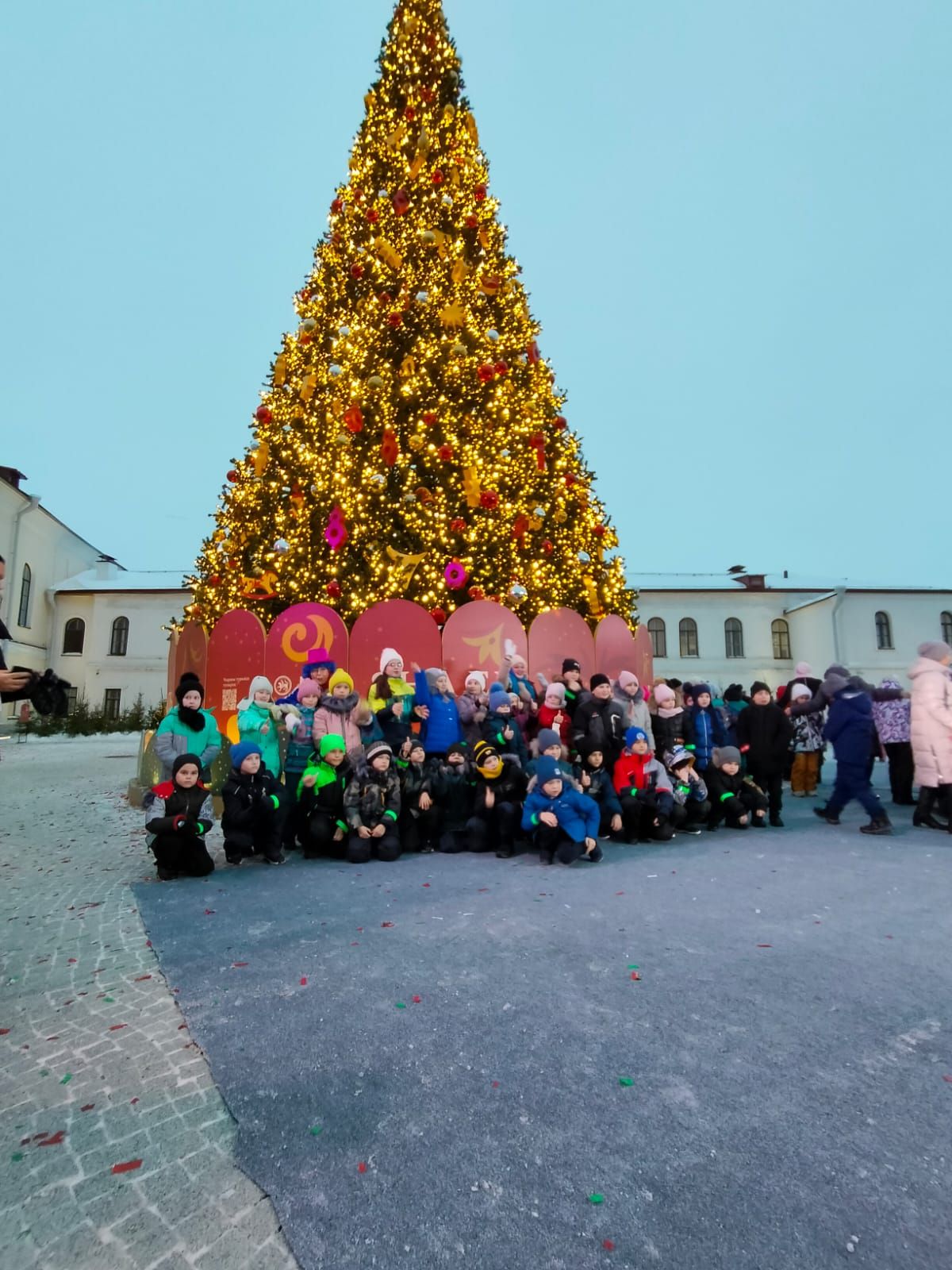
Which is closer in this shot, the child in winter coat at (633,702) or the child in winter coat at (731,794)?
the child in winter coat at (731,794)

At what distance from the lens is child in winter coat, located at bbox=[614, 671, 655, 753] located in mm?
7477

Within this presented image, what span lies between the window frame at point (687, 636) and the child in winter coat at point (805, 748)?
25.7 meters

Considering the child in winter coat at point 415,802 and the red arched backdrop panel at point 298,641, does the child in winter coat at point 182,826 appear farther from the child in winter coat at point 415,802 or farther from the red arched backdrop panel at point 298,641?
the red arched backdrop panel at point 298,641

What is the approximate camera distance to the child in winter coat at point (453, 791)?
6359 mm

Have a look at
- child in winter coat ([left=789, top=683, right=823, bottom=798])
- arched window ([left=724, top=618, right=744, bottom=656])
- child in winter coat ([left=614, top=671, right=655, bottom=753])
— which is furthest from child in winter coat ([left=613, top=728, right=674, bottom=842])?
arched window ([left=724, top=618, right=744, bottom=656])

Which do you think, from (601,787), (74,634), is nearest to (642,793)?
(601,787)

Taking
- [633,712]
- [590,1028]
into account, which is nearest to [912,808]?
[633,712]

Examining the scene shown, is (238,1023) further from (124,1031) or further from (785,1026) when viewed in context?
(785,1026)

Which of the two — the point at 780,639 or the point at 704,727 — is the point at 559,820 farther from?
the point at 780,639

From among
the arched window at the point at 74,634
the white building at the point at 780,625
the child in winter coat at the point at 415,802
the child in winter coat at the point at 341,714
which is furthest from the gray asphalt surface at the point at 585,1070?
the arched window at the point at 74,634

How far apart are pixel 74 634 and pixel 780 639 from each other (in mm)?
37836

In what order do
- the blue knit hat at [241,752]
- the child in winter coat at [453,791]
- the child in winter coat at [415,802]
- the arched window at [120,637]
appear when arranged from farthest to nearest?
the arched window at [120,637] → the child in winter coat at [453,791] → the child in winter coat at [415,802] → the blue knit hat at [241,752]

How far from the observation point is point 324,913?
420 centimetres

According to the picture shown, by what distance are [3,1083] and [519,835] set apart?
464 centimetres
